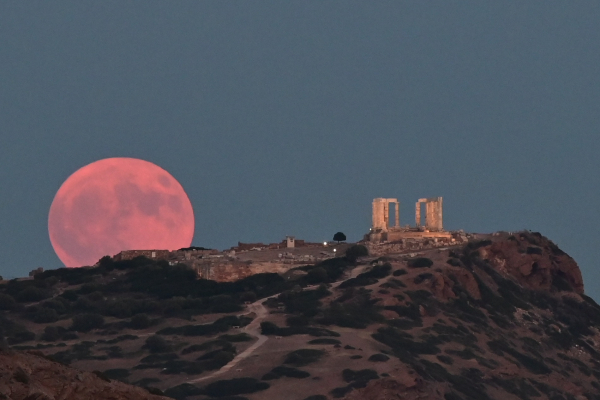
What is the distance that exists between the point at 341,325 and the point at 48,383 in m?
57.9

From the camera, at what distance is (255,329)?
90.8 meters

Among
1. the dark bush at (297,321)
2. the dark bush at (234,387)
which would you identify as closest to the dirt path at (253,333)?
the dark bush at (297,321)

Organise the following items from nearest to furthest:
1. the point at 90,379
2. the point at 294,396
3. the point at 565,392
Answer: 1. the point at 90,379
2. the point at 294,396
3. the point at 565,392

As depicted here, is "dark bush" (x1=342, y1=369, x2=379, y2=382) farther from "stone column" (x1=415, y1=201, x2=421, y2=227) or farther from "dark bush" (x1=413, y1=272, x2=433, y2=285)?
"stone column" (x1=415, y1=201, x2=421, y2=227)

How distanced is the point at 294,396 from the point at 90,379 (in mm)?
39354

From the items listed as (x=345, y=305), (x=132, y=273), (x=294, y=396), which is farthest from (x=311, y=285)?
(x=294, y=396)

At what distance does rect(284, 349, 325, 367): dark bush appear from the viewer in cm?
7879

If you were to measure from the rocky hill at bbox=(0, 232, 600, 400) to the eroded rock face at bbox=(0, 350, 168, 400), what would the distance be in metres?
34.5

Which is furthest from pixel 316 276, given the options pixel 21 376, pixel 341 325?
pixel 21 376

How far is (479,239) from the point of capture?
118562 millimetres

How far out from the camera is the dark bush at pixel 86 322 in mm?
96125

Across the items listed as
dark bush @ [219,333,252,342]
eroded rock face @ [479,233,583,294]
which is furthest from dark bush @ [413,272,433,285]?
dark bush @ [219,333,252,342]

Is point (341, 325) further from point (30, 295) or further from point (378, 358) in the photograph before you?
point (30, 295)

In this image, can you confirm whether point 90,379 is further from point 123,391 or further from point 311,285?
point 311,285
